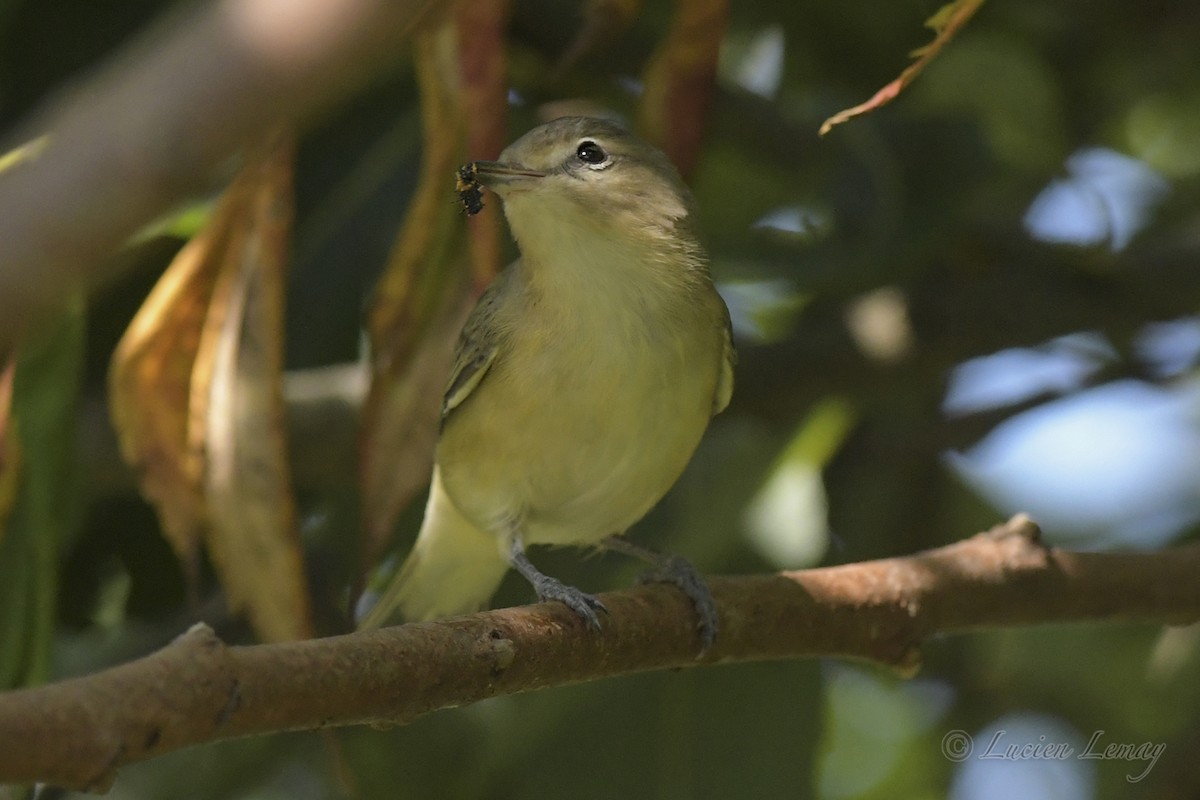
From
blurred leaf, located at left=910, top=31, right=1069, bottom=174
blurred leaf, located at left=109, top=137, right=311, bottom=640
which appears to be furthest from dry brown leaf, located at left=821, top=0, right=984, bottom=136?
blurred leaf, located at left=910, top=31, right=1069, bottom=174

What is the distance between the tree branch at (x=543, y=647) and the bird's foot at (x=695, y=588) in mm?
21

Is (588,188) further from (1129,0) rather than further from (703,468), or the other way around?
(1129,0)

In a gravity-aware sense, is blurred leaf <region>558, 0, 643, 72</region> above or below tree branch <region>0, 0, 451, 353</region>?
below

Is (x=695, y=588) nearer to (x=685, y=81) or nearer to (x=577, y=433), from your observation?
(x=577, y=433)

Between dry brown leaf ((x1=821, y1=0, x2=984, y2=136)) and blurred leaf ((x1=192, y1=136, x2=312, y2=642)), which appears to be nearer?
dry brown leaf ((x1=821, y1=0, x2=984, y2=136))

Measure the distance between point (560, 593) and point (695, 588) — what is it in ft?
0.86

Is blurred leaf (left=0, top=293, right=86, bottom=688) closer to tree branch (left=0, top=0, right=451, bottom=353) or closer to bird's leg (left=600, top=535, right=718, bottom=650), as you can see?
bird's leg (left=600, top=535, right=718, bottom=650)

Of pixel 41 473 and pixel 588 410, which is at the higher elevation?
pixel 41 473

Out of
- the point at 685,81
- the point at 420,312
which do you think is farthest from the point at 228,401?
the point at 685,81

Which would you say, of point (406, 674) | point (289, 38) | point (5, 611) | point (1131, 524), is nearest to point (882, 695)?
point (1131, 524)

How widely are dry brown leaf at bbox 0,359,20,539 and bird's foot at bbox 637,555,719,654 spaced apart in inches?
53.7

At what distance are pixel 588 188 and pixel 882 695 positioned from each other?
103 inches

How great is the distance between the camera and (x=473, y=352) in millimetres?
3488

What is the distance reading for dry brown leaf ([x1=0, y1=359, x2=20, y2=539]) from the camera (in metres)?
3.05
